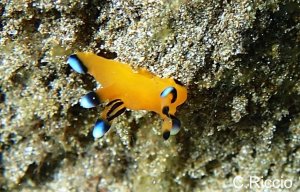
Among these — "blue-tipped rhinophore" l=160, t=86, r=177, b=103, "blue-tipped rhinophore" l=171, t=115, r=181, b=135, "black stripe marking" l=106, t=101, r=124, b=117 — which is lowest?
"blue-tipped rhinophore" l=171, t=115, r=181, b=135

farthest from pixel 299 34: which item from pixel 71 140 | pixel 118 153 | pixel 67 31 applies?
pixel 71 140

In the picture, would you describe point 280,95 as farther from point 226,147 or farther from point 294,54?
point 226,147

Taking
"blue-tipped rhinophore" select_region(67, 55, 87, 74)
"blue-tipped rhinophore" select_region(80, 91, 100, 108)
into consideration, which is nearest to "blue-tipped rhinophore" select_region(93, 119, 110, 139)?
"blue-tipped rhinophore" select_region(80, 91, 100, 108)

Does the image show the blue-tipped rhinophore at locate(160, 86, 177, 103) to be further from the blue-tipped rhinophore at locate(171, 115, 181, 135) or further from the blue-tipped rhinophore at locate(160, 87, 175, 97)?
the blue-tipped rhinophore at locate(171, 115, 181, 135)

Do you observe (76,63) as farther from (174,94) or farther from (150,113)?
(150,113)

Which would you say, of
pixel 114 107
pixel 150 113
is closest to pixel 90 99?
pixel 114 107

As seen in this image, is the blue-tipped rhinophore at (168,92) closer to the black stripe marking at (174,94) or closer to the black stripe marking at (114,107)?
the black stripe marking at (174,94)
